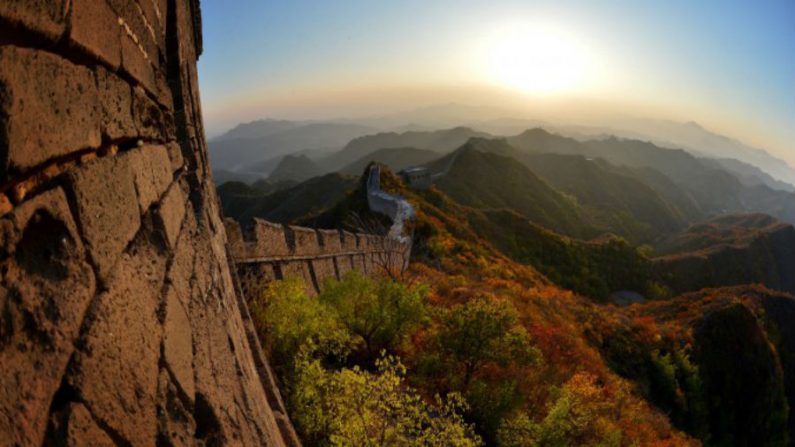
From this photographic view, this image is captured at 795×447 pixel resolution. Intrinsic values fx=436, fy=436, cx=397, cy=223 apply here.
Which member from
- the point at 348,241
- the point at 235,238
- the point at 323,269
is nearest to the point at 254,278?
the point at 235,238

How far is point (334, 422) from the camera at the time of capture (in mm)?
5637

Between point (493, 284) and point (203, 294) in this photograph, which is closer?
point (203, 294)

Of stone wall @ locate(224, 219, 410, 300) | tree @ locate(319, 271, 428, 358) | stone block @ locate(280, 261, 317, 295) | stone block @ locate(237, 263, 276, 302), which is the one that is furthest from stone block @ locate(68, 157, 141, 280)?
tree @ locate(319, 271, 428, 358)

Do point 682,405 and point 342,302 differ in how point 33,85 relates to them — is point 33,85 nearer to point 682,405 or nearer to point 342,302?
point 342,302

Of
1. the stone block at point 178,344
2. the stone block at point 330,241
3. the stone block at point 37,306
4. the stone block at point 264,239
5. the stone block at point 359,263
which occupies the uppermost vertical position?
the stone block at point 37,306

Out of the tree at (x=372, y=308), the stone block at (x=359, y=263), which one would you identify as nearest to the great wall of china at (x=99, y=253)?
the tree at (x=372, y=308)

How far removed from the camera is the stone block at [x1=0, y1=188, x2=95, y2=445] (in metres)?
1.16

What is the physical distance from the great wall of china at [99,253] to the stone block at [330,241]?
25.5 ft

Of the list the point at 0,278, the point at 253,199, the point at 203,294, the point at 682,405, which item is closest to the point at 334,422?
the point at 203,294

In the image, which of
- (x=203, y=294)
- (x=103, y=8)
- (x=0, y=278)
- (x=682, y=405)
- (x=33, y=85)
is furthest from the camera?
(x=682, y=405)

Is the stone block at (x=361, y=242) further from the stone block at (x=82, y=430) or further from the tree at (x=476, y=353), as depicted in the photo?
the stone block at (x=82, y=430)

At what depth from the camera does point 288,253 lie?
29.5 feet

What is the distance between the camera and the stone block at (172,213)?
96.2 inches

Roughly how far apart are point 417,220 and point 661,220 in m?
108
